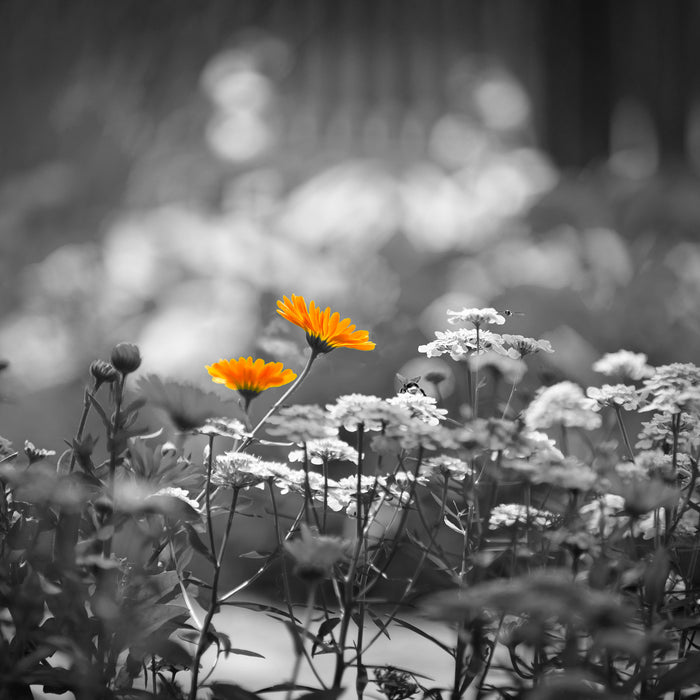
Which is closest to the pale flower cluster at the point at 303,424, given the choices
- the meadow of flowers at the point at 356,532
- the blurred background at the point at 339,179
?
the meadow of flowers at the point at 356,532

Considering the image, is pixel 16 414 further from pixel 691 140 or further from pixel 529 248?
pixel 691 140

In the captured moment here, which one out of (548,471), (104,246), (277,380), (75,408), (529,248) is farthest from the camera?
(104,246)

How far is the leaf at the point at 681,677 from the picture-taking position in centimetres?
44

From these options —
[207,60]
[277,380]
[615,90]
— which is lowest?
[277,380]

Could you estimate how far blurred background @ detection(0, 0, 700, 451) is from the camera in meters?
1.71

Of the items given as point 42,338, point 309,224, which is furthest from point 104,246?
point 309,224

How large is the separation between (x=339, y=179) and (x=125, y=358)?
1.57 meters

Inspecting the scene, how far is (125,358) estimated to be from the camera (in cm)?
52

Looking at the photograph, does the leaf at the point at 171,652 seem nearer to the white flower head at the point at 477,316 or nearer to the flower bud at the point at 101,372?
the flower bud at the point at 101,372

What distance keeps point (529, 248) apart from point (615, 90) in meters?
0.48

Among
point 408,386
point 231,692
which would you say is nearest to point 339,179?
point 408,386

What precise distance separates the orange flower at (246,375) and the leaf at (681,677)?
31 cm

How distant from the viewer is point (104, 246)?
2.16 meters

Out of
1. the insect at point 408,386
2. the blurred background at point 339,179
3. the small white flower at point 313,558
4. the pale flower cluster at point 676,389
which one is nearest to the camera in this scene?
the small white flower at point 313,558
